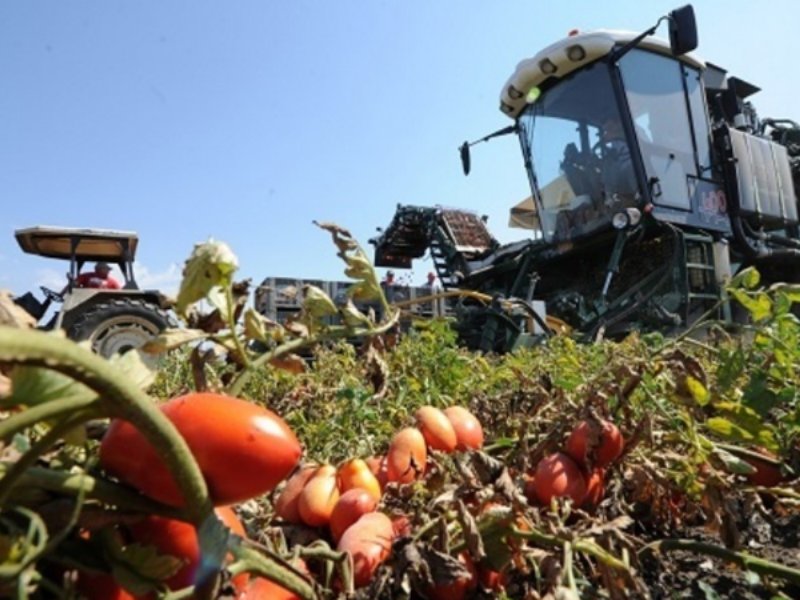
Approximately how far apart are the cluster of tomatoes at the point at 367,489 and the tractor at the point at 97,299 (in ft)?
17.3

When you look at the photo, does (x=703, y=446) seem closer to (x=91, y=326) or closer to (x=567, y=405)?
(x=567, y=405)

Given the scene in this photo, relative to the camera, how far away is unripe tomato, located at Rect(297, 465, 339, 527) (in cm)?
94

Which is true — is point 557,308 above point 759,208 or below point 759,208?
below

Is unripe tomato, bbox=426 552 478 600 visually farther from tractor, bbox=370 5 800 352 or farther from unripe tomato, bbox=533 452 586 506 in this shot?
tractor, bbox=370 5 800 352

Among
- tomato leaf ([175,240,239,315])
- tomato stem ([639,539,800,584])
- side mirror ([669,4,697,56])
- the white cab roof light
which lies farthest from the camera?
the white cab roof light

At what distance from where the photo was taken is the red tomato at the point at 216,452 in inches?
17.5

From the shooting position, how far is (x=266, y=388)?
8.03ft

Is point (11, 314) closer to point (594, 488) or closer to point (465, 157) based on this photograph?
point (594, 488)

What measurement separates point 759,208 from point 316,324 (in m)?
7.77

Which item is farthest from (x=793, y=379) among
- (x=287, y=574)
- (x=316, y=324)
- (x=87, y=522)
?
(x=87, y=522)

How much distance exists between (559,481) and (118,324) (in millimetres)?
6712

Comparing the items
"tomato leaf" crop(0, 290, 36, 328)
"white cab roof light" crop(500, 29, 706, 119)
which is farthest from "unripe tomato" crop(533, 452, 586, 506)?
"white cab roof light" crop(500, 29, 706, 119)

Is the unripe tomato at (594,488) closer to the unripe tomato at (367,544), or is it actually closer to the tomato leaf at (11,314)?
the unripe tomato at (367,544)

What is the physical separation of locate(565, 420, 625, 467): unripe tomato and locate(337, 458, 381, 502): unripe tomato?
32cm
